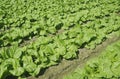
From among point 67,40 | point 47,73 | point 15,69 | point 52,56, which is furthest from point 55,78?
point 67,40

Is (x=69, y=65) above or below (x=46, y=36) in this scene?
below

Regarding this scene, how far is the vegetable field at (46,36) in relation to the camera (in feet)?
17.1

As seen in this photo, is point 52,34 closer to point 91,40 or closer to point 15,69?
point 91,40

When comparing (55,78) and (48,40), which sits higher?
(48,40)

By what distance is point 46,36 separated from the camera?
7.56m

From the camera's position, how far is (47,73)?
528 centimetres

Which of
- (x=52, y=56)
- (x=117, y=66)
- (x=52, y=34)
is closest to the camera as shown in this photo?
(x=117, y=66)

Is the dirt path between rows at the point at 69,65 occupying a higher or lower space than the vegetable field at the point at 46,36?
lower

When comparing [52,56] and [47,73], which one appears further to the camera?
[52,56]

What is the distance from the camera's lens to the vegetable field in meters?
5.21

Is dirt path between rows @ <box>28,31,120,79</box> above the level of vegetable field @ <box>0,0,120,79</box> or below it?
below

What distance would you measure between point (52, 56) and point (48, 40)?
76 centimetres

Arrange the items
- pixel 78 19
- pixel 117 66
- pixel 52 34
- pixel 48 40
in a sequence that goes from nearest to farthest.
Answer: pixel 117 66 < pixel 48 40 < pixel 52 34 < pixel 78 19

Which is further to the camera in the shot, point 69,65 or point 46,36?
point 46,36
